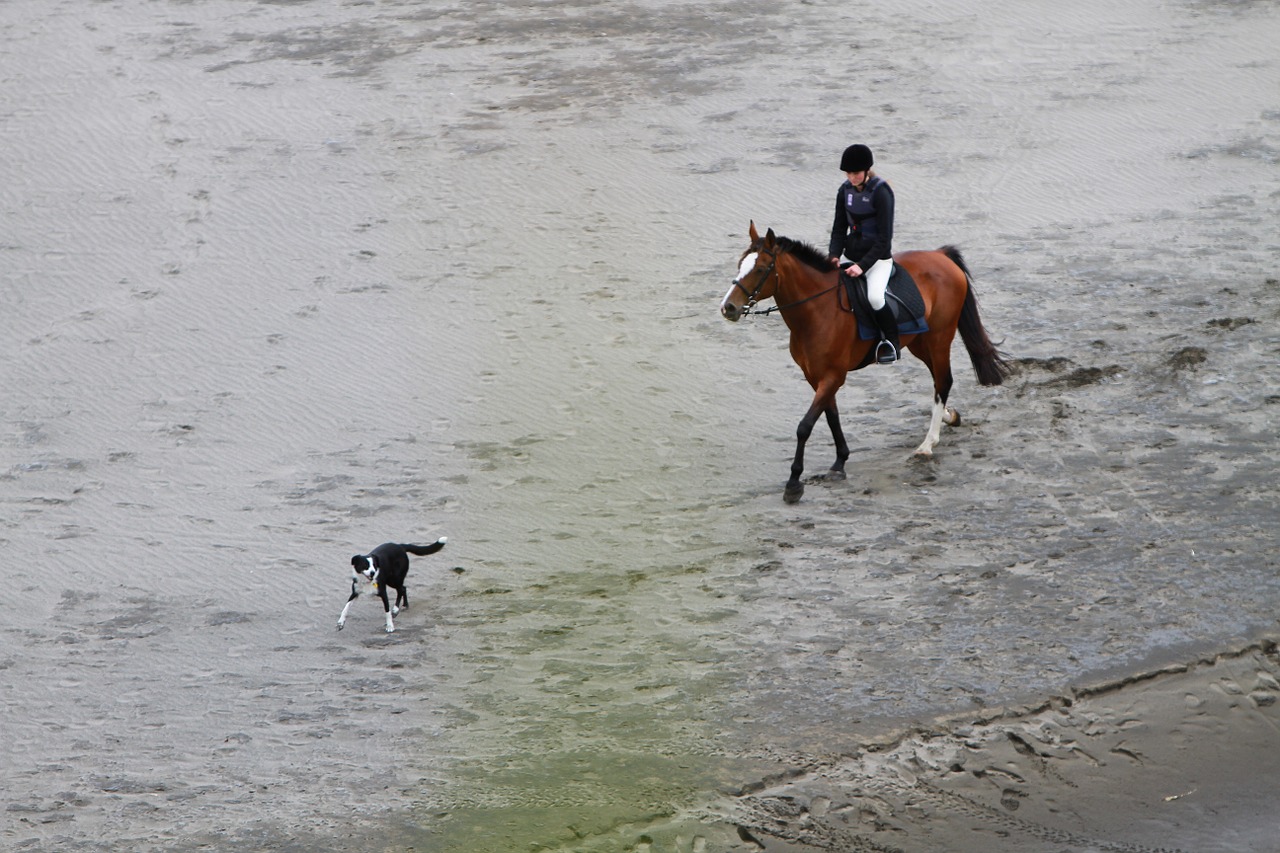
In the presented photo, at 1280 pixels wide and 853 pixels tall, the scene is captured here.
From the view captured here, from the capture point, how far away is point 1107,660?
8.37 metres

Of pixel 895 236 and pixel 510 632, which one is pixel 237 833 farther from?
pixel 895 236

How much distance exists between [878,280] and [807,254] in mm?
556

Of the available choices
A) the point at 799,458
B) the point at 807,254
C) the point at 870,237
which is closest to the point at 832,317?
the point at 807,254

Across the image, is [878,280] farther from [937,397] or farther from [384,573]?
[384,573]

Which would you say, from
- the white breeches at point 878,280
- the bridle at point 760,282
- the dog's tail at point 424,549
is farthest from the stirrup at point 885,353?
the dog's tail at point 424,549

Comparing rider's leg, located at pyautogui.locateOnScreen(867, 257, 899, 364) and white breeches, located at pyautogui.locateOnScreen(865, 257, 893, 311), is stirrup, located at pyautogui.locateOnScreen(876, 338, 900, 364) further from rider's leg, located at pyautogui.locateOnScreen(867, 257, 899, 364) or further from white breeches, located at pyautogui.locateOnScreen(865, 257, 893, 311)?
white breeches, located at pyautogui.locateOnScreen(865, 257, 893, 311)

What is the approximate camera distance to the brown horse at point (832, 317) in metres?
10.2

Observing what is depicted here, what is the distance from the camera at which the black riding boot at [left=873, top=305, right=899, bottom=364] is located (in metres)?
10.5

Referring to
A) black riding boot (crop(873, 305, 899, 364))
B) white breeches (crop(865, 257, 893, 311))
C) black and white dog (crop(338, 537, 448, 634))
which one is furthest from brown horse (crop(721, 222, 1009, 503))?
black and white dog (crop(338, 537, 448, 634))

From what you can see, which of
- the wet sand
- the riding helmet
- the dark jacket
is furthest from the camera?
the dark jacket

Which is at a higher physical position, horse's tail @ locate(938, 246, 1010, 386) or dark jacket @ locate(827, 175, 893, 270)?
dark jacket @ locate(827, 175, 893, 270)

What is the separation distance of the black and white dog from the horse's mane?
342 cm

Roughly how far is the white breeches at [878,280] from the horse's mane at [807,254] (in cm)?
29

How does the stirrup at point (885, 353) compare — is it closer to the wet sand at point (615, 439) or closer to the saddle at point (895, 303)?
the saddle at point (895, 303)
